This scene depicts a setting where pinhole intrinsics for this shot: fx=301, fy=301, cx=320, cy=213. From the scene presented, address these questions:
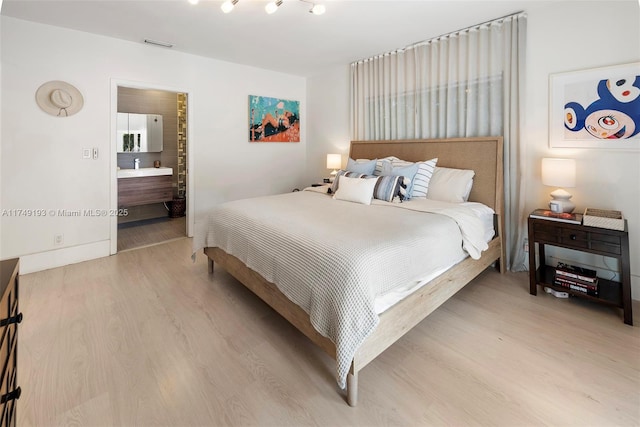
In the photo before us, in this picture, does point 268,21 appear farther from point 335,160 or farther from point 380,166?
point 335,160

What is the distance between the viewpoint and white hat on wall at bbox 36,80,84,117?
304 centimetres

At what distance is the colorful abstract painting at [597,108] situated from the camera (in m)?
2.37

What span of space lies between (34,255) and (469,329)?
4.15 meters

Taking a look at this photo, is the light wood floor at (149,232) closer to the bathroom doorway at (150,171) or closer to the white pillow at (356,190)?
the bathroom doorway at (150,171)

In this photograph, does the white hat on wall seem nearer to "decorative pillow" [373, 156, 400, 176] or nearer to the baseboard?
the baseboard

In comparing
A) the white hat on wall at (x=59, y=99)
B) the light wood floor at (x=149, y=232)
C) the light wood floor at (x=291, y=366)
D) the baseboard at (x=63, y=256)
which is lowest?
the light wood floor at (x=291, y=366)

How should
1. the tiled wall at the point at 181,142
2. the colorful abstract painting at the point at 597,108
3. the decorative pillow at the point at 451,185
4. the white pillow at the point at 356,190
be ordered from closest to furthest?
1. the colorful abstract painting at the point at 597,108
2. the white pillow at the point at 356,190
3. the decorative pillow at the point at 451,185
4. the tiled wall at the point at 181,142

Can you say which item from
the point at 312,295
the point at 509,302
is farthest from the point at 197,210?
the point at 509,302

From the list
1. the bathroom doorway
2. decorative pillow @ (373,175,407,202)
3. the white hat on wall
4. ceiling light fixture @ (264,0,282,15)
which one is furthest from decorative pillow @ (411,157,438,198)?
the white hat on wall

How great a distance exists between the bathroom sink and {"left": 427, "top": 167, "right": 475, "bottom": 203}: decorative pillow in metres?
4.17

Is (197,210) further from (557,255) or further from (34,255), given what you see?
(557,255)

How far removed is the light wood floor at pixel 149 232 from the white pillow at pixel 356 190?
2659mm

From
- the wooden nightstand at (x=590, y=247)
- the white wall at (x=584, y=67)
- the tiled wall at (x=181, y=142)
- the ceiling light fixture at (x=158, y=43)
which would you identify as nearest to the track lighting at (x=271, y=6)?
the ceiling light fixture at (x=158, y=43)

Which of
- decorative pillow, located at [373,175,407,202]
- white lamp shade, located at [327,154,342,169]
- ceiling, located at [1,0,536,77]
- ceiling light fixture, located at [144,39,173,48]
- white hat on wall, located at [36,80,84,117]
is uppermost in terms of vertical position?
ceiling light fixture, located at [144,39,173,48]
